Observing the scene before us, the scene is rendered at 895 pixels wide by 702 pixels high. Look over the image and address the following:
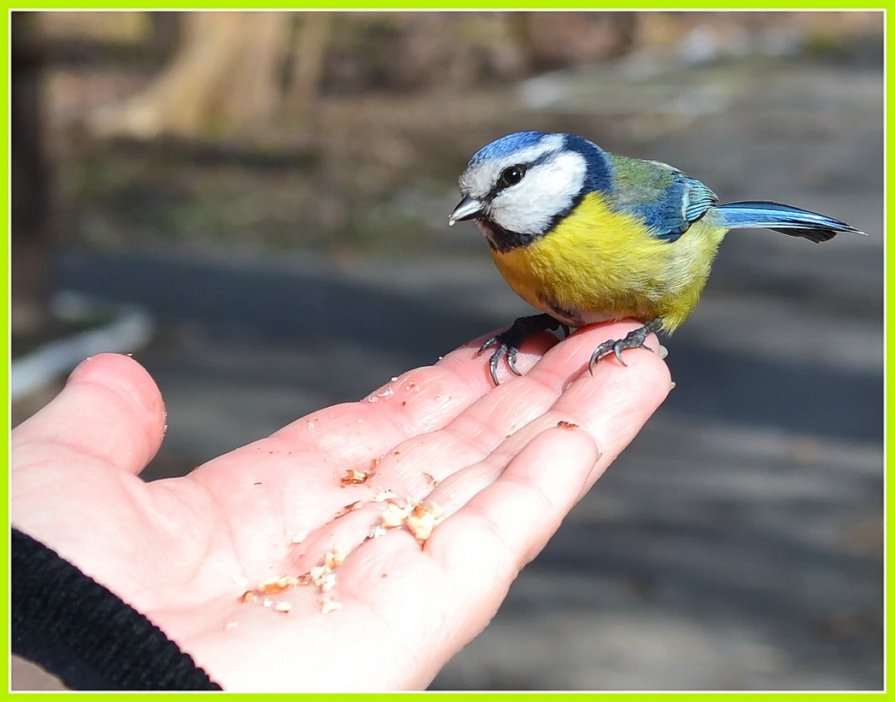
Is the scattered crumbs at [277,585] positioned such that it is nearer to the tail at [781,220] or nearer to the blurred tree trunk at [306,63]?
the tail at [781,220]

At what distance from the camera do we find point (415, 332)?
7273 millimetres

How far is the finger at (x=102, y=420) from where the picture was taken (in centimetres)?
238

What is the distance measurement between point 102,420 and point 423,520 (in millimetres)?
674

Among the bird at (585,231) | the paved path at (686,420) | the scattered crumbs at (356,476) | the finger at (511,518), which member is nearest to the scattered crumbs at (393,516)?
the finger at (511,518)

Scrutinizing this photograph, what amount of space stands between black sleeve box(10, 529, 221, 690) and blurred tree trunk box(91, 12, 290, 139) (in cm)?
926

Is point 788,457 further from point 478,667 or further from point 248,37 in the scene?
point 248,37

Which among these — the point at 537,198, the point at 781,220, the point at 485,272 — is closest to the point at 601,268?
the point at 537,198

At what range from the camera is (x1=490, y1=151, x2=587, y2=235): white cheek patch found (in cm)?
283

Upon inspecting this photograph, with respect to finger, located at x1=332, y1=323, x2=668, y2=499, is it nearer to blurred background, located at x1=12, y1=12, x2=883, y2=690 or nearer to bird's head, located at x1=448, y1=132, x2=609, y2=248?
bird's head, located at x1=448, y1=132, x2=609, y2=248

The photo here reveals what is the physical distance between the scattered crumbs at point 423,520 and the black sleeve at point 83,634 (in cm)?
47

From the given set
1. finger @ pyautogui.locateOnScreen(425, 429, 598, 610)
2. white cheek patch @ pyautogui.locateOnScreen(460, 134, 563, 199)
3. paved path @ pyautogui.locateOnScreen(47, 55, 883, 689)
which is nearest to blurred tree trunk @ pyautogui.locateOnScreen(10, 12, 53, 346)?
paved path @ pyautogui.locateOnScreen(47, 55, 883, 689)

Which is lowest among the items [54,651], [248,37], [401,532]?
[54,651]

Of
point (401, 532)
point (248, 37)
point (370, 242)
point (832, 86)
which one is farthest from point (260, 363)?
point (832, 86)

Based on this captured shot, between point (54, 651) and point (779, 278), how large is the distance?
6.89 meters
